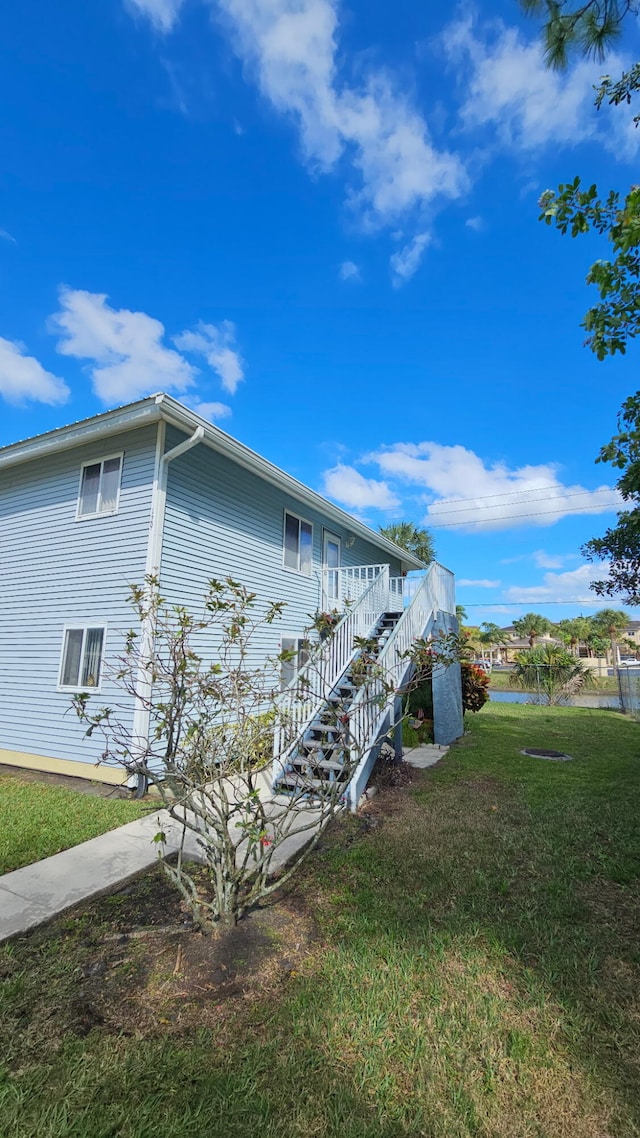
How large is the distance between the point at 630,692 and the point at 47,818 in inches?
654

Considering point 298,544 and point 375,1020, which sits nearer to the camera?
point 375,1020

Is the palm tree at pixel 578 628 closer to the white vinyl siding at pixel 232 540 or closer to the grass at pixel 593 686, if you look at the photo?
the grass at pixel 593 686

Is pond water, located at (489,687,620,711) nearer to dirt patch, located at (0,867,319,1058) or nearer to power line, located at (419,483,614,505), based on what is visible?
power line, located at (419,483,614,505)

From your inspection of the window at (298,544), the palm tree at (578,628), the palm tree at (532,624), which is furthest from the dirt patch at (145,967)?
the palm tree at (532,624)

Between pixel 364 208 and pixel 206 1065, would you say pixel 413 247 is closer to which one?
pixel 364 208

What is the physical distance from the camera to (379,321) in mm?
12438

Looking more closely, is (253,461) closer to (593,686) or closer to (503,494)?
(503,494)

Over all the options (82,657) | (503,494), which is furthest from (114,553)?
(503,494)

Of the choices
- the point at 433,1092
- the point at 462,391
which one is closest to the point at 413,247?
the point at 462,391

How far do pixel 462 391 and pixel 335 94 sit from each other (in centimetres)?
796

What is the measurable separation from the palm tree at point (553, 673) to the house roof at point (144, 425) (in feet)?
44.9

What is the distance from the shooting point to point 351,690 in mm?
6781

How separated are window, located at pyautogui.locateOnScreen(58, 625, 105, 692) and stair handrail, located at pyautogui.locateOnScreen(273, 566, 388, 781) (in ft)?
9.32

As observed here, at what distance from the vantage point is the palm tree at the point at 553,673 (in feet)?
59.3
